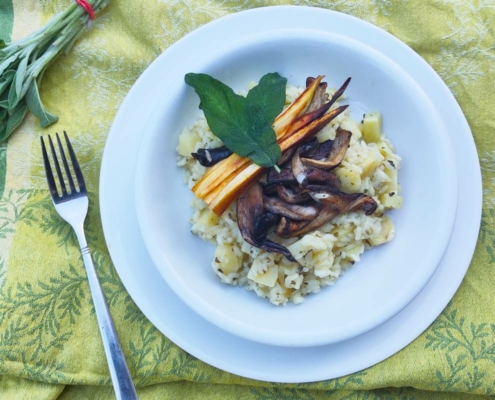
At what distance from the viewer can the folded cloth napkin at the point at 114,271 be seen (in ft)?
8.43

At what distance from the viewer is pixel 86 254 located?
2.56 metres

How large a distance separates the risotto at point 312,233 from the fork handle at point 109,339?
564mm

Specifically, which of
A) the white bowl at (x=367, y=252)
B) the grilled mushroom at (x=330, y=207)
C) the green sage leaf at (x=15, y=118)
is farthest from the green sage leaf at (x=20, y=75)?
the grilled mushroom at (x=330, y=207)

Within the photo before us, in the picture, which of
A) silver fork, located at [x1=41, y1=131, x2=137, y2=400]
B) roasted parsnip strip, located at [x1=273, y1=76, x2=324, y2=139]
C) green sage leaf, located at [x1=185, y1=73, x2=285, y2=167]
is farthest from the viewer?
silver fork, located at [x1=41, y1=131, x2=137, y2=400]

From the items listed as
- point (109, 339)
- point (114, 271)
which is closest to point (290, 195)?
point (114, 271)

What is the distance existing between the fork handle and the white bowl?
0.43 meters

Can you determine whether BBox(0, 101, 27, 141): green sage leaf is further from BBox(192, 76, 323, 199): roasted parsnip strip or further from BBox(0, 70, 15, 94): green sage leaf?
BBox(192, 76, 323, 199): roasted parsnip strip

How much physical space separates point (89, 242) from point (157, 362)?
732 millimetres

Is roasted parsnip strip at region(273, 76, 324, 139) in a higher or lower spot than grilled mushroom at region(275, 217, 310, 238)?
higher

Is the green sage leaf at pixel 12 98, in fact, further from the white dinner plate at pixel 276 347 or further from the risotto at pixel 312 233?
the risotto at pixel 312 233

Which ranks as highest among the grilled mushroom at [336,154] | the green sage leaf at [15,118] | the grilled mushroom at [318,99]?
the grilled mushroom at [318,99]

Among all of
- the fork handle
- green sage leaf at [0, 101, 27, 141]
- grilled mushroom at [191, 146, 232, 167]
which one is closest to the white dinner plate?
the fork handle

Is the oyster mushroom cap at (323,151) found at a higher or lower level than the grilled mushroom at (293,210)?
higher

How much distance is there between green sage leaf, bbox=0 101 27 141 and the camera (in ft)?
9.21
